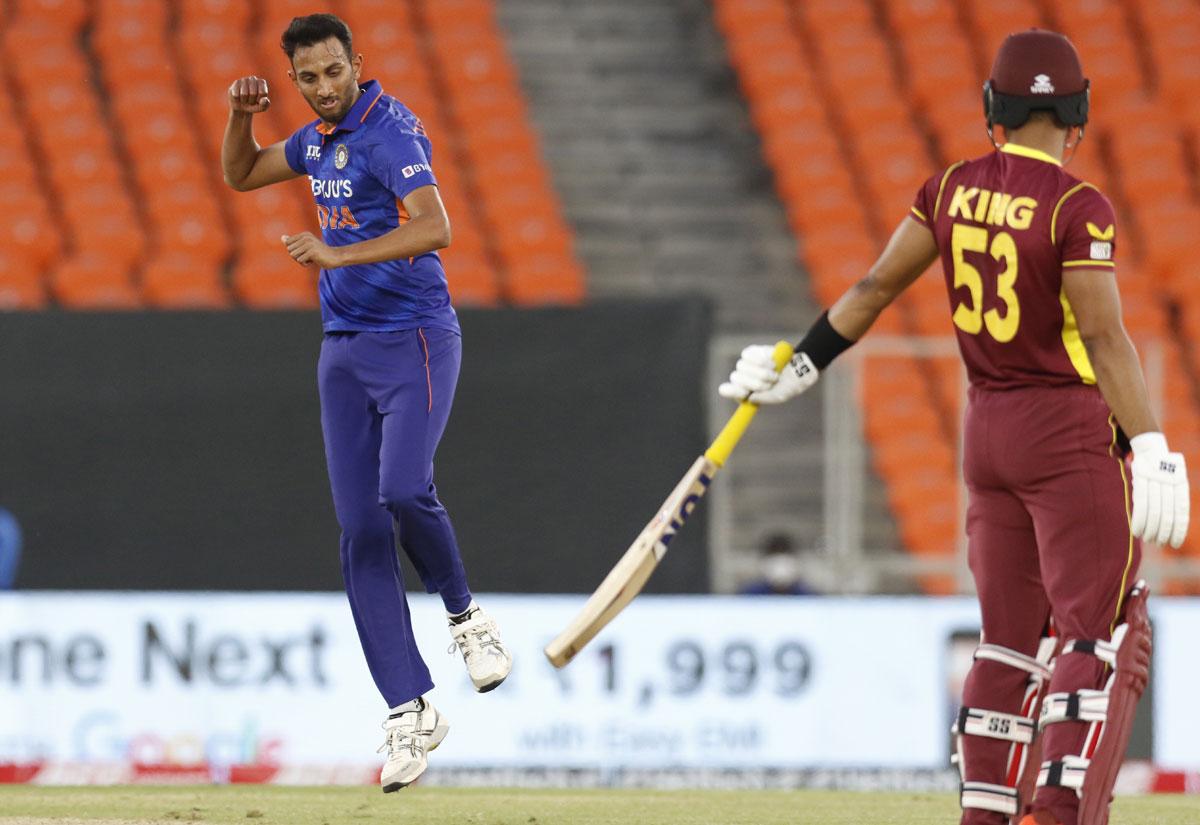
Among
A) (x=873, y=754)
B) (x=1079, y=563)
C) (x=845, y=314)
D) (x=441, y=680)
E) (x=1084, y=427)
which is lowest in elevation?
(x=873, y=754)

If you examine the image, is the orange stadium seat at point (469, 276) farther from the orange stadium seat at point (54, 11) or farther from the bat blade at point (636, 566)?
the bat blade at point (636, 566)

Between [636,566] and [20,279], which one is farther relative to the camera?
[20,279]

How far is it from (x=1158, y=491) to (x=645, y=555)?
4.94 feet

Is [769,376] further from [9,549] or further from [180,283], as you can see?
[180,283]

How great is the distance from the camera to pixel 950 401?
11.1m

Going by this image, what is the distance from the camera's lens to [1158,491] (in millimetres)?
4844

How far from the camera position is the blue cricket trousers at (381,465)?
19.6 feet

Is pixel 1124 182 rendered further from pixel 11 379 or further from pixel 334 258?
pixel 334 258

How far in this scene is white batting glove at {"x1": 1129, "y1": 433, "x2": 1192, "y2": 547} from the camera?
15.9ft

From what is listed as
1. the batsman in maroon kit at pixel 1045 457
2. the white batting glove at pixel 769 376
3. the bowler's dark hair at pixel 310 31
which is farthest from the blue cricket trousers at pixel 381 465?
the batsman in maroon kit at pixel 1045 457

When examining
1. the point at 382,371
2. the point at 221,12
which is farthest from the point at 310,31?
the point at 221,12

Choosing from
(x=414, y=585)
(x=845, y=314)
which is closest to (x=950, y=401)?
(x=414, y=585)

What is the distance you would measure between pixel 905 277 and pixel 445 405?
1.59 m

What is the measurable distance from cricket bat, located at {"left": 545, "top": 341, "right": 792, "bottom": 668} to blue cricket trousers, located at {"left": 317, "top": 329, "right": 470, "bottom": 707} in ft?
2.10
